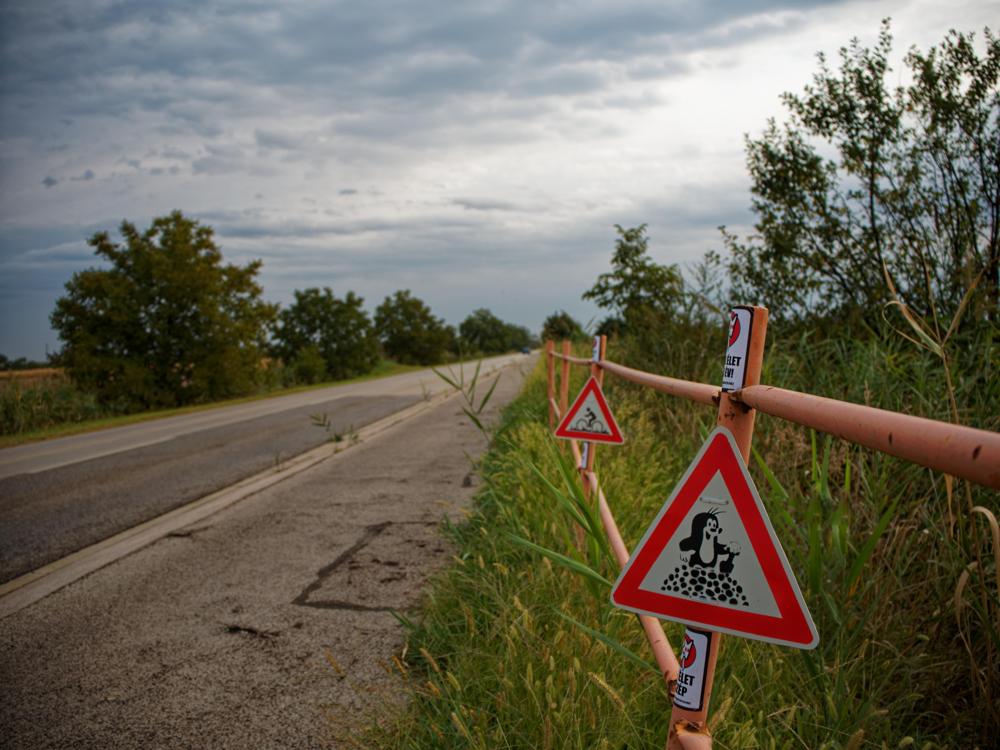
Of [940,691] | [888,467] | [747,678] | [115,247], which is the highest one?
[115,247]

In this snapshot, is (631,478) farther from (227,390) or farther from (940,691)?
(227,390)

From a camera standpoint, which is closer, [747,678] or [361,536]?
[747,678]

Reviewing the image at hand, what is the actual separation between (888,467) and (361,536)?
145 inches

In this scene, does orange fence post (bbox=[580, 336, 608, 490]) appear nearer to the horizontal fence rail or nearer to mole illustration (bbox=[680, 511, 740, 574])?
mole illustration (bbox=[680, 511, 740, 574])

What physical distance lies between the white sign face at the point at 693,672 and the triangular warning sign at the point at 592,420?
7.07 ft

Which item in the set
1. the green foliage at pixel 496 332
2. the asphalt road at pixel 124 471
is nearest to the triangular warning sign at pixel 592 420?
the asphalt road at pixel 124 471

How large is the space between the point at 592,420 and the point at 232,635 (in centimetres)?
222

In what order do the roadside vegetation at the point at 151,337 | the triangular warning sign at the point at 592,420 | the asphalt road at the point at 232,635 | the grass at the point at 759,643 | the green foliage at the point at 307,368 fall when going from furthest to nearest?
the green foliage at the point at 307,368, the roadside vegetation at the point at 151,337, the triangular warning sign at the point at 592,420, the asphalt road at the point at 232,635, the grass at the point at 759,643

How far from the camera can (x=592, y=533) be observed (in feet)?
7.71

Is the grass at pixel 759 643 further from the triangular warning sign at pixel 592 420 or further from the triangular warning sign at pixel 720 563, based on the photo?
the triangular warning sign at pixel 592 420

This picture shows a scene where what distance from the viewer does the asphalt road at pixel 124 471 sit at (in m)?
5.82

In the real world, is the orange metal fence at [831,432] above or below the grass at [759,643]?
above

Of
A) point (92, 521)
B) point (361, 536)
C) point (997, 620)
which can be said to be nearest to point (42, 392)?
point (92, 521)

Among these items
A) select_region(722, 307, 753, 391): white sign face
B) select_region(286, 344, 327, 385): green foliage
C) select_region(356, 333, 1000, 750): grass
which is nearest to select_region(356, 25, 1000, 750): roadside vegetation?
select_region(356, 333, 1000, 750): grass
